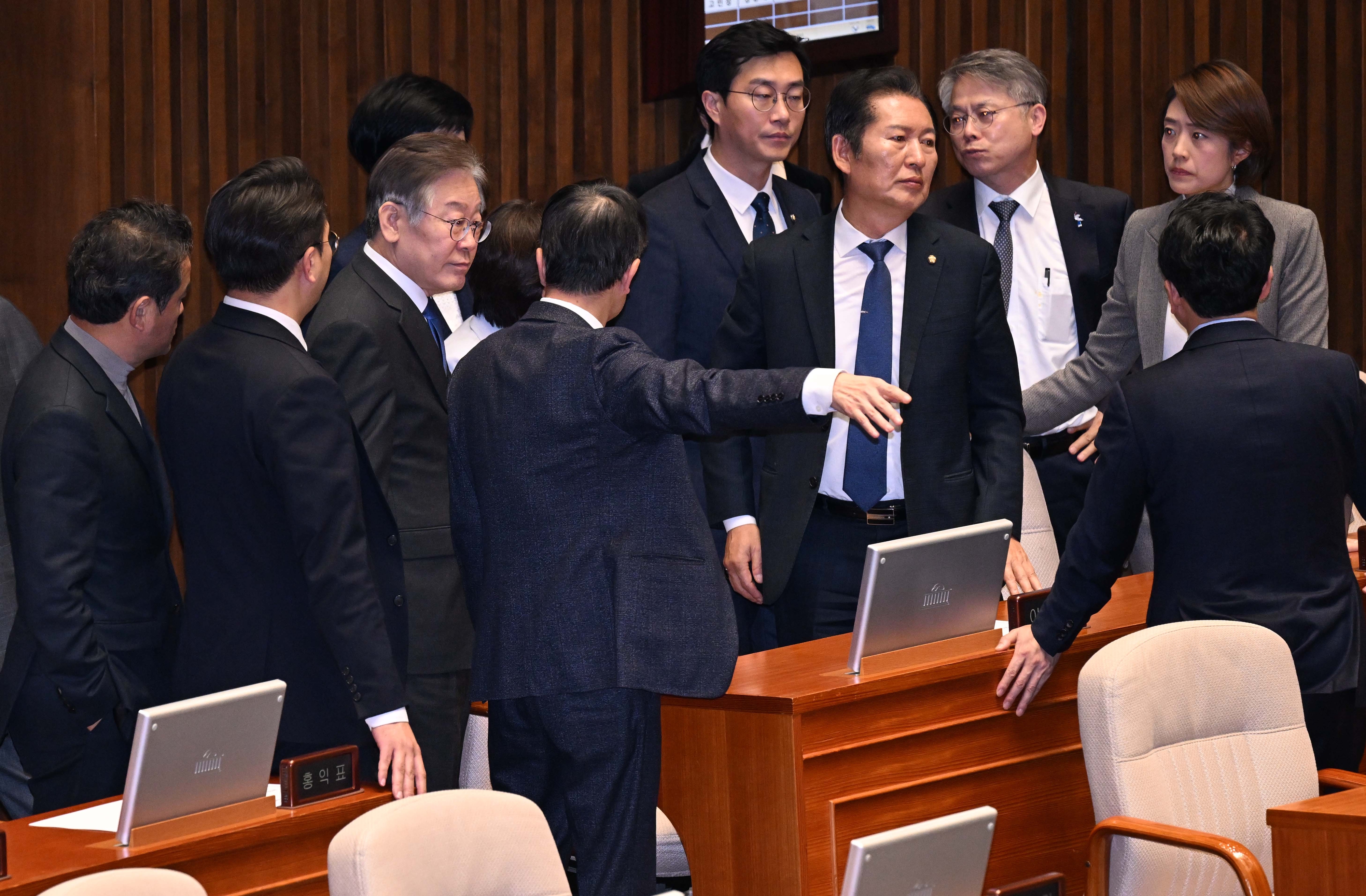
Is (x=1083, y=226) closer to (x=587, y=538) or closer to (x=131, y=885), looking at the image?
(x=587, y=538)

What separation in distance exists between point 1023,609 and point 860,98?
1283mm

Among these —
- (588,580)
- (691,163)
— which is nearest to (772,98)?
(691,163)

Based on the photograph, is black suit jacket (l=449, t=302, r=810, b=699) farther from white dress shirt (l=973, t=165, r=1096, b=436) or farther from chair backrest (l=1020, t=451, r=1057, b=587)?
white dress shirt (l=973, t=165, r=1096, b=436)

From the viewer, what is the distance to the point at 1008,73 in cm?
429

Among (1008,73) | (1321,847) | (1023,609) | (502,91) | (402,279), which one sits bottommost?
(1321,847)

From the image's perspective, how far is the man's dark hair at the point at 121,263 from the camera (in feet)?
9.65

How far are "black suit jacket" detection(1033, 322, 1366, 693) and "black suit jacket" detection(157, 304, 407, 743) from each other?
1299 millimetres

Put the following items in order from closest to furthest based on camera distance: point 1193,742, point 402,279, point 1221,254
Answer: point 1193,742 → point 1221,254 → point 402,279

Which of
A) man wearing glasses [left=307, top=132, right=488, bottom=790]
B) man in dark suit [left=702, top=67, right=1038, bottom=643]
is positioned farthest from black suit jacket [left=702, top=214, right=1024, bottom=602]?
man wearing glasses [left=307, top=132, right=488, bottom=790]

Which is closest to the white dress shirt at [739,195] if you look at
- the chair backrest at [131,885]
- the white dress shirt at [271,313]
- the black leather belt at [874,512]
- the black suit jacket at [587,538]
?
the black leather belt at [874,512]

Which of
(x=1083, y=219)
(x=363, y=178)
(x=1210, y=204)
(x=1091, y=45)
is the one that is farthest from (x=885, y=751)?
(x=1091, y=45)

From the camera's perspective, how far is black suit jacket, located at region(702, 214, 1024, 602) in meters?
3.35

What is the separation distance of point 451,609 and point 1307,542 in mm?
1631

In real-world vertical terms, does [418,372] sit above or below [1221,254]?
below
